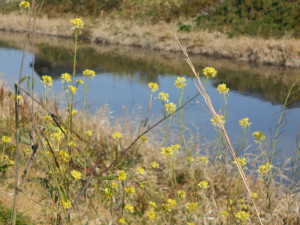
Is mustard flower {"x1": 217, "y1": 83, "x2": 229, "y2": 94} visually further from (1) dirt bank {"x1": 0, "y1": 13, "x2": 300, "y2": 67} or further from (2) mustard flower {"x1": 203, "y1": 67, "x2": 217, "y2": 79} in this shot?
(1) dirt bank {"x1": 0, "y1": 13, "x2": 300, "y2": 67}

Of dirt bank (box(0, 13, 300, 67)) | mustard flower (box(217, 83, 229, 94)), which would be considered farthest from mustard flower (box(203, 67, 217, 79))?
dirt bank (box(0, 13, 300, 67))

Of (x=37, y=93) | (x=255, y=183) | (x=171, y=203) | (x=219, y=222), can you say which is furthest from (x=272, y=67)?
(x=171, y=203)

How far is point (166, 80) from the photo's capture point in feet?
34.6

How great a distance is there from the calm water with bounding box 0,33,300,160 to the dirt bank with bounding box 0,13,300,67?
86cm

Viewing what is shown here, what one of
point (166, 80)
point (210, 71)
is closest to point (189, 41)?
point (166, 80)

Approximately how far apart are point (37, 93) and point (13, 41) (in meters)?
13.8

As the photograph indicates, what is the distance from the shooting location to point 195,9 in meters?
22.6

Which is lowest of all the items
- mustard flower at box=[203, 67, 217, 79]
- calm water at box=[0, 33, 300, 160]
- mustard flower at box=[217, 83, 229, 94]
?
calm water at box=[0, 33, 300, 160]

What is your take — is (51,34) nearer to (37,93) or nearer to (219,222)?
(37,93)

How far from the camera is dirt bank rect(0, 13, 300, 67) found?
13.2m

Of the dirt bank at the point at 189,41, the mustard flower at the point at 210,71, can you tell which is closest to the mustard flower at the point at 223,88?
the mustard flower at the point at 210,71

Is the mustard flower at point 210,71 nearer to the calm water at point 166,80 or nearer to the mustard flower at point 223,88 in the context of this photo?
the mustard flower at point 223,88

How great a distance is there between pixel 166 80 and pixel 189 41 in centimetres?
682

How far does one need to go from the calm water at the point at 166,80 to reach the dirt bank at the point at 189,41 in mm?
857
